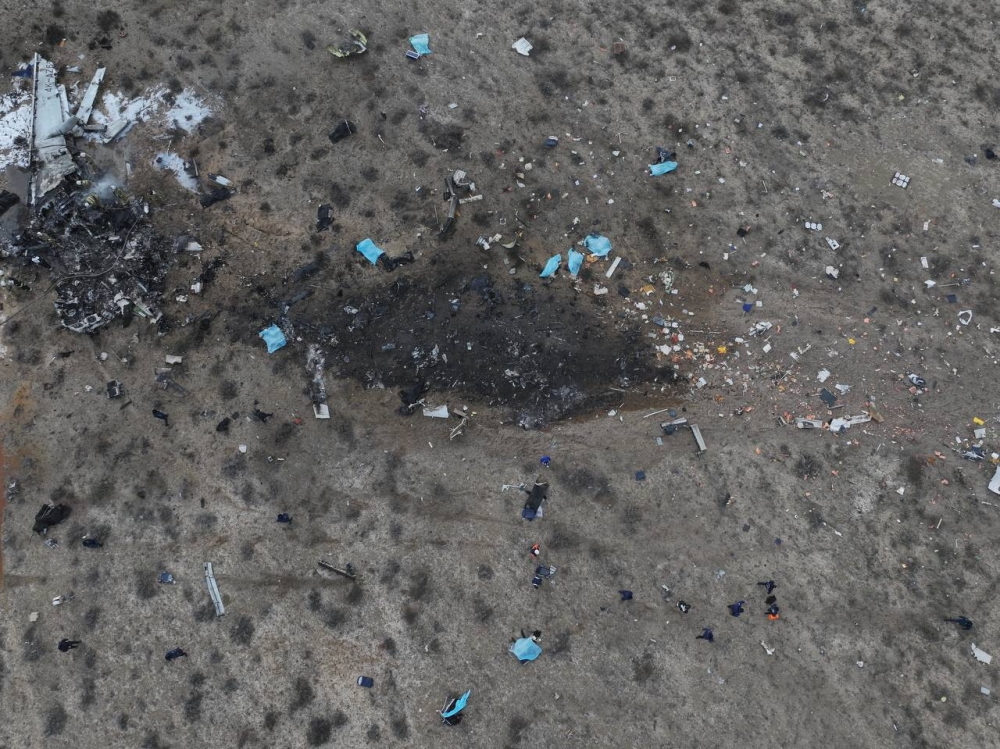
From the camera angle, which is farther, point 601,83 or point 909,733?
point 601,83

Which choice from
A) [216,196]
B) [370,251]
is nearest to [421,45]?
[370,251]

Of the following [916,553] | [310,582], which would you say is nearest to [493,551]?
[310,582]

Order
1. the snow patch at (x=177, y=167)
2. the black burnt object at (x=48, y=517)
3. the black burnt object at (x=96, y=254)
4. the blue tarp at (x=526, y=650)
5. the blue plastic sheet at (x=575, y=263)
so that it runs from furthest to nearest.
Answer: the snow patch at (x=177, y=167)
the black burnt object at (x=96, y=254)
the blue plastic sheet at (x=575, y=263)
the black burnt object at (x=48, y=517)
the blue tarp at (x=526, y=650)

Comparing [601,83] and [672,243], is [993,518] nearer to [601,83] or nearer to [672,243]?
[672,243]

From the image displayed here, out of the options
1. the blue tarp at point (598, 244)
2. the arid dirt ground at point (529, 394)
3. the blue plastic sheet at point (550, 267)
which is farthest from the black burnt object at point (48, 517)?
the blue tarp at point (598, 244)

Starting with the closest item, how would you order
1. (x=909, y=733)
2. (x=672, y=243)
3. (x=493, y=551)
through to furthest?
(x=909, y=733), (x=493, y=551), (x=672, y=243)

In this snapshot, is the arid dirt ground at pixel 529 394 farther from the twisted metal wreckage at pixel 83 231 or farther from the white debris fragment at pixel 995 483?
the twisted metal wreckage at pixel 83 231

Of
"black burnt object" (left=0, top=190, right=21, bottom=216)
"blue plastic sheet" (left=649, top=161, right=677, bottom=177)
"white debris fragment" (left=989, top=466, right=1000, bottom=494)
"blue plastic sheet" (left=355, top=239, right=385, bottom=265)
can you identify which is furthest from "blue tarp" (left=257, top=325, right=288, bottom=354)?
"white debris fragment" (left=989, top=466, right=1000, bottom=494)
